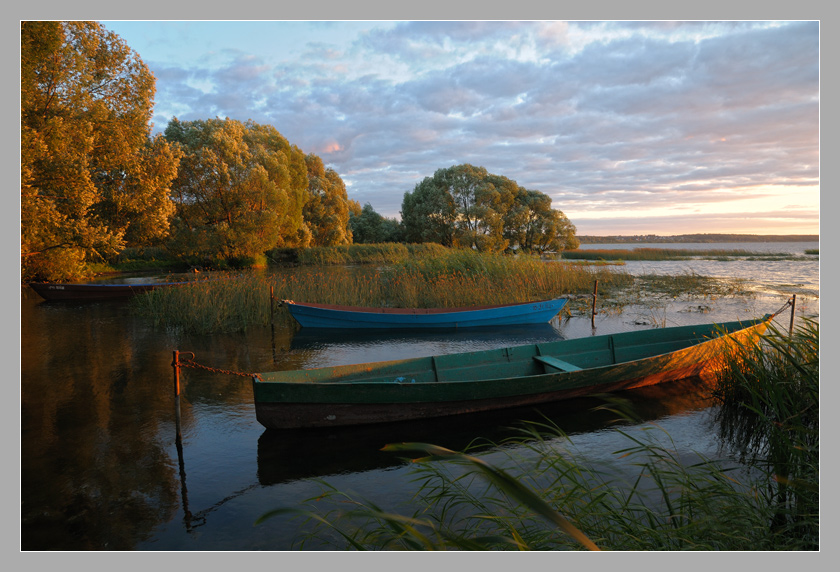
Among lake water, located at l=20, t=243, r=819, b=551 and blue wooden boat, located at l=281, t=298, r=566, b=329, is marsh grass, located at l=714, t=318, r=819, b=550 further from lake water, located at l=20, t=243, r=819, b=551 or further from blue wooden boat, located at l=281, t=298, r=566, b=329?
blue wooden boat, located at l=281, t=298, r=566, b=329

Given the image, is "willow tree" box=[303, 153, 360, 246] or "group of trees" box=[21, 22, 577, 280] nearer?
"group of trees" box=[21, 22, 577, 280]

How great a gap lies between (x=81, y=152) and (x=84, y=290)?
29.2 feet

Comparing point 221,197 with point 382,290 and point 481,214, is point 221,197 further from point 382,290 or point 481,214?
point 481,214

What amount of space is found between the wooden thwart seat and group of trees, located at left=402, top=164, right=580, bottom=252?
113 ft

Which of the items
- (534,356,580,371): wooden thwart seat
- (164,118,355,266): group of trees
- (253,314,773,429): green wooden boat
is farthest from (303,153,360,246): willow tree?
(534,356,580,371): wooden thwart seat

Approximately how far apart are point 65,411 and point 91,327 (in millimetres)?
7369

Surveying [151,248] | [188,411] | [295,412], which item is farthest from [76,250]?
[151,248]

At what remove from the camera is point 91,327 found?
12.8 m

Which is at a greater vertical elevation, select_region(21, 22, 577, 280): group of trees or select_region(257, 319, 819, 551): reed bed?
select_region(21, 22, 577, 280): group of trees

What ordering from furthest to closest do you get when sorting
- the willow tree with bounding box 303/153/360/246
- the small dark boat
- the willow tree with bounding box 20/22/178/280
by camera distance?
the willow tree with bounding box 303/153/360/246
the small dark boat
the willow tree with bounding box 20/22/178/280

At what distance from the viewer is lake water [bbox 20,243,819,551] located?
3.93 metres

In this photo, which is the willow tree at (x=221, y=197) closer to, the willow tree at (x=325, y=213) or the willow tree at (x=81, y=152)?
the willow tree at (x=325, y=213)

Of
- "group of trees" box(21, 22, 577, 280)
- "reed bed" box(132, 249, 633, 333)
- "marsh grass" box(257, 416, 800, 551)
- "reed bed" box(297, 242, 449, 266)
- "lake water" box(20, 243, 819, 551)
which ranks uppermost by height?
"group of trees" box(21, 22, 577, 280)

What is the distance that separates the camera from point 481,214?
41.8 m
